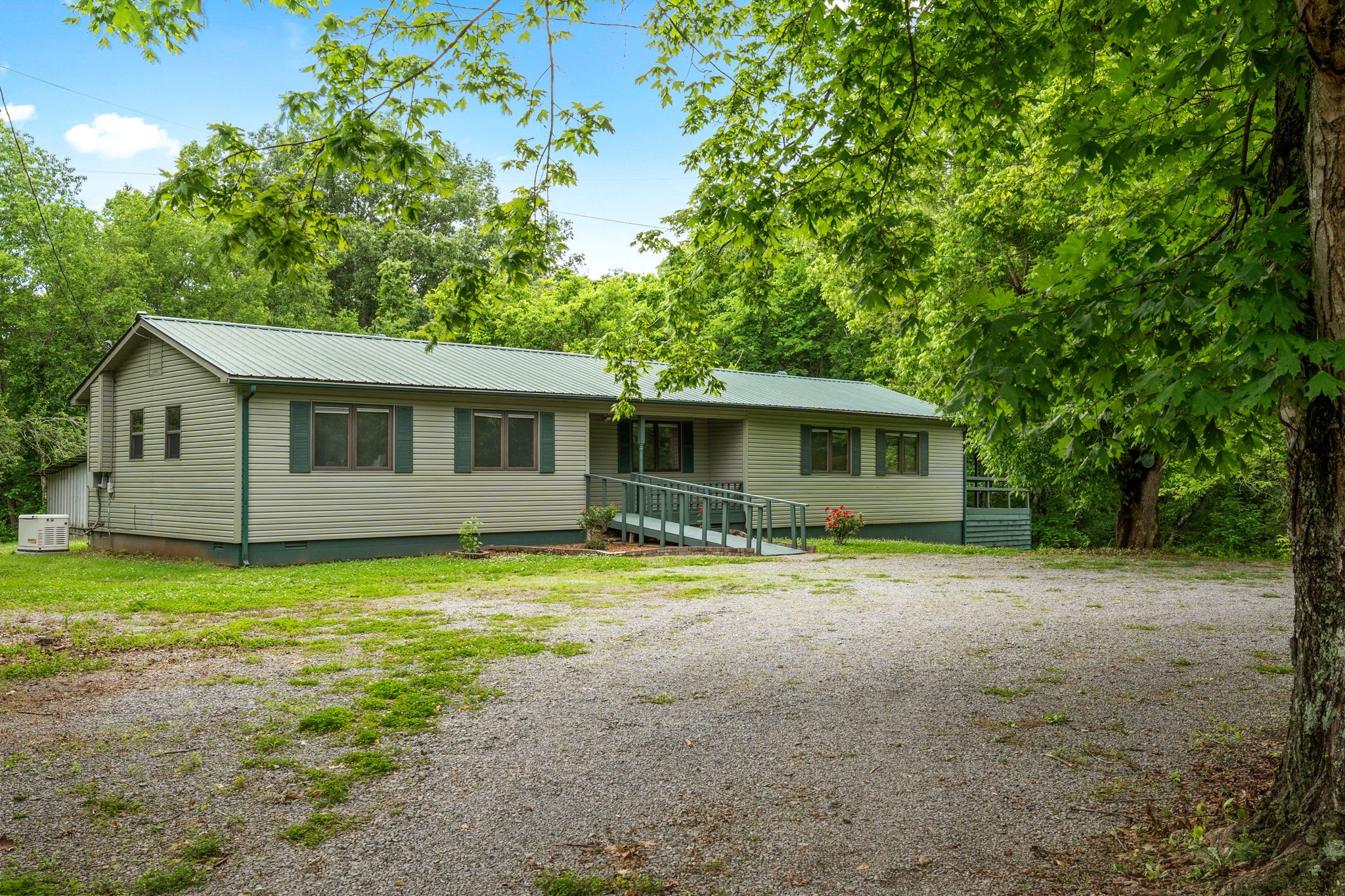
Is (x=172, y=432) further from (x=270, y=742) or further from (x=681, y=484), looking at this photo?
(x=270, y=742)

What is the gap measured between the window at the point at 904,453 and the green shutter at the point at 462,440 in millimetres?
11329

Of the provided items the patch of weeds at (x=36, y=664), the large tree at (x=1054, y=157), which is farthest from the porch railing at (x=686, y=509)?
the patch of weeds at (x=36, y=664)

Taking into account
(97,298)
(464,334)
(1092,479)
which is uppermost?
(97,298)

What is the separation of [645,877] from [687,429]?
18.0 m

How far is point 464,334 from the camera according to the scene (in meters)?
7.50

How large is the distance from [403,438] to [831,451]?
1062 cm

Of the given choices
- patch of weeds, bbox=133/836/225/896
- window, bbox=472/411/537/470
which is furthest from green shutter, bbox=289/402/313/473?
patch of weeds, bbox=133/836/225/896

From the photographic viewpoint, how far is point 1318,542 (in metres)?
3.18

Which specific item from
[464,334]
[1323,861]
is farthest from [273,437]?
[1323,861]

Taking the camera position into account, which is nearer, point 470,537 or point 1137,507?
point 470,537

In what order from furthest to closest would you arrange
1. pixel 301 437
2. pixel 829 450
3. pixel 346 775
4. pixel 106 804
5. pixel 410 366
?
pixel 829 450 < pixel 410 366 < pixel 301 437 < pixel 346 775 < pixel 106 804

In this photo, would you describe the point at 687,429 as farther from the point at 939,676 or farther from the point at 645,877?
the point at 645,877

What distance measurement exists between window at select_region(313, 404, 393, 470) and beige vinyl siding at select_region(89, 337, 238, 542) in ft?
4.31

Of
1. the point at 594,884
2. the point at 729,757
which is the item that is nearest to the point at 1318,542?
the point at 729,757
